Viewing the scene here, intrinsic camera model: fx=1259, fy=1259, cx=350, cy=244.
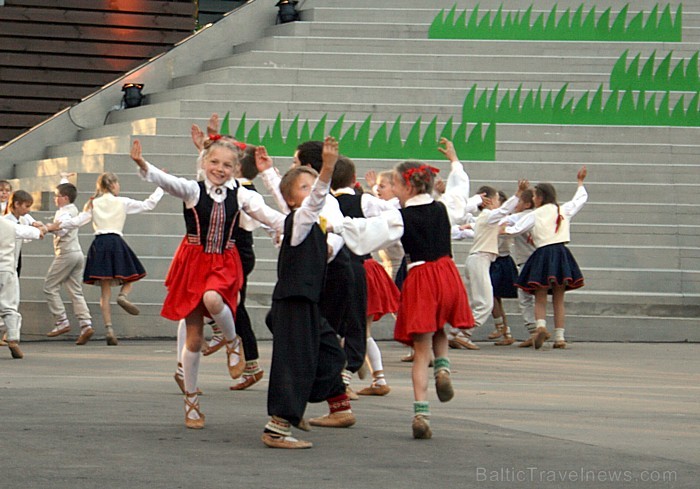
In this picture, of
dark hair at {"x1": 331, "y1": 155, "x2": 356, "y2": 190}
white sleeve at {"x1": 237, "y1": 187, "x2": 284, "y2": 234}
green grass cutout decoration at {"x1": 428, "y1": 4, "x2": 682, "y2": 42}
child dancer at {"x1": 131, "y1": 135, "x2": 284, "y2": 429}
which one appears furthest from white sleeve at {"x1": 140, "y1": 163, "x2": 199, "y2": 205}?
green grass cutout decoration at {"x1": 428, "y1": 4, "x2": 682, "y2": 42}

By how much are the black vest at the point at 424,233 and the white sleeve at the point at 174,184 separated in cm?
129

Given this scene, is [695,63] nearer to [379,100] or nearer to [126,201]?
[379,100]

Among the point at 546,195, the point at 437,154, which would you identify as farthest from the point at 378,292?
the point at 437,154

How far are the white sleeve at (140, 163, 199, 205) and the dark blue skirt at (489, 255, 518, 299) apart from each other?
7035 millimetres

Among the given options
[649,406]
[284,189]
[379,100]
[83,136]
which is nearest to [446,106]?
[379,100]

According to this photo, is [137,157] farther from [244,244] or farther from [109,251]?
[109,251]

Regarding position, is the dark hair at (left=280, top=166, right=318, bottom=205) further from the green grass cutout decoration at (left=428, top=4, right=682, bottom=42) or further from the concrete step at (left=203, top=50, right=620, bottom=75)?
the green grass cutout decoration at (left=428, top=4, right=682, bottom=42)

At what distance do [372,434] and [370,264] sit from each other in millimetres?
3120

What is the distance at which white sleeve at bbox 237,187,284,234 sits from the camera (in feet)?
25.0

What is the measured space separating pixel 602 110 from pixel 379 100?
3.35m

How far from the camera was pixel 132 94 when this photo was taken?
19.9 m

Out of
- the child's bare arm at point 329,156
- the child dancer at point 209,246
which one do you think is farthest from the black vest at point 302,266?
the child dancer at point 209,246

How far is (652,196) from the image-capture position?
1720cm

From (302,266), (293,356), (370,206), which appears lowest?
(293,356)
